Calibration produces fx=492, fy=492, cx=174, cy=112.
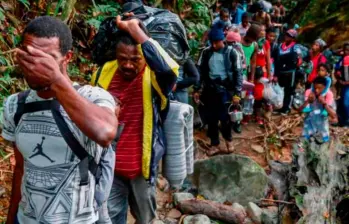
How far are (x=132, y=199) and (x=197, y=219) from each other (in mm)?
1561

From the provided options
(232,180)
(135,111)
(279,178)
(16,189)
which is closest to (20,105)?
(16,189)

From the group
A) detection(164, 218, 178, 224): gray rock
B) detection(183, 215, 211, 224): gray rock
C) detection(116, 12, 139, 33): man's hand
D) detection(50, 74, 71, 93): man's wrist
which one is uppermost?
detection(116, 12, 139, 33): man's hand

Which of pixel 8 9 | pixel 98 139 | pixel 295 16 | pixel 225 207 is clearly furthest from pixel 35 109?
pixel 295 16

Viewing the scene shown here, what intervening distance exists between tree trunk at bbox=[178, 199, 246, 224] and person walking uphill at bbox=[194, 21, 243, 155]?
1657mm

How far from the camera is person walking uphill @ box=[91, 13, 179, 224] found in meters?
3.00

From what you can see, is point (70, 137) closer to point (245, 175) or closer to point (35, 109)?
point (35, 109)

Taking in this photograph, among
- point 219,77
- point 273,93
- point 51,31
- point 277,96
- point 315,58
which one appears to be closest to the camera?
point 51,31

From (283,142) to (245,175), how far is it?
7.76ft

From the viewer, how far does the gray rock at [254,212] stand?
195 inches

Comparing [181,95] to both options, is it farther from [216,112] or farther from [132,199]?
[132,199]

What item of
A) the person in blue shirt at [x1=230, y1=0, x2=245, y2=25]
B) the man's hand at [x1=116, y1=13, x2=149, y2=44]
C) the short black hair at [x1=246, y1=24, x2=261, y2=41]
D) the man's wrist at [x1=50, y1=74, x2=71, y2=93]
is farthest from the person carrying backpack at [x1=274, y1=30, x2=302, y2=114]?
the man's wrist at [x1=50, y1=74, x2=71, y2=93]

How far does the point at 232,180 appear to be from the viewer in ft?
17.8

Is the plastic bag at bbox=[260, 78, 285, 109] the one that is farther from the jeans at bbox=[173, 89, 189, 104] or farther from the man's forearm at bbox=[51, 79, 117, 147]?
the man's forearm at bbox=[51, 79, 117, 147]

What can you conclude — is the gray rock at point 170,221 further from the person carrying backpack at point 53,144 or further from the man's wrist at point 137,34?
the person carrying backpack at point 53,144
